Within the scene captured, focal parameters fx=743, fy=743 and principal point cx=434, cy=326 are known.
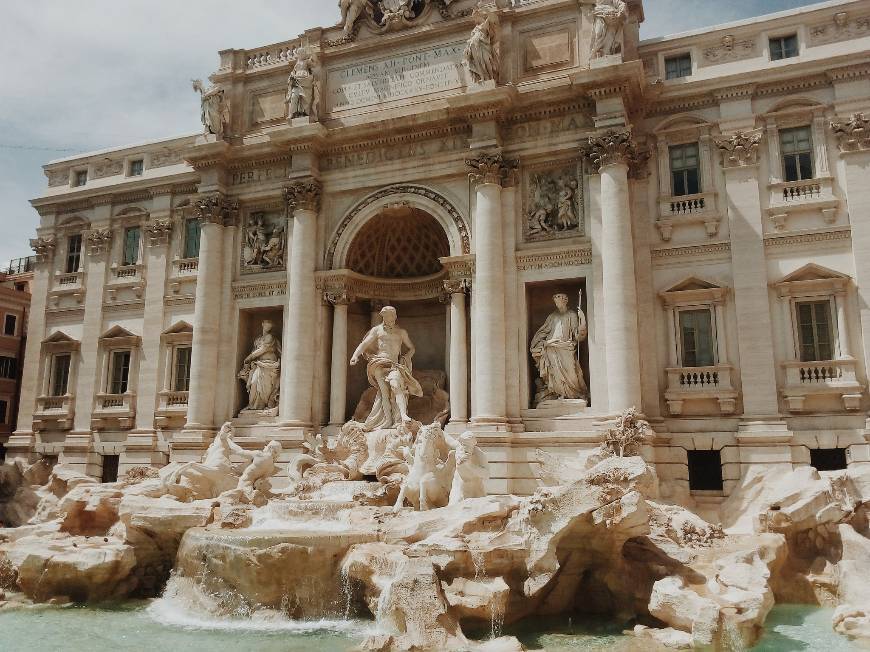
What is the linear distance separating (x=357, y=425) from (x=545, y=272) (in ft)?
21.3

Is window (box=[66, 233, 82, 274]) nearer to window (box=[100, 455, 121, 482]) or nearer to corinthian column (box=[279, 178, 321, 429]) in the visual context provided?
window (box=[100, 455, 121, 482])

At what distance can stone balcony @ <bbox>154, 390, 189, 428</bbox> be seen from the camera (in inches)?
928

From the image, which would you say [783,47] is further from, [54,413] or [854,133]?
[54,413]

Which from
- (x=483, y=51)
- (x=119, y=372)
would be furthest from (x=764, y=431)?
(x=119, y=372)

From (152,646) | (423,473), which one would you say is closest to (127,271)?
(423,473)

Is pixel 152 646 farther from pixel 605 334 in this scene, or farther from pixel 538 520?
pixel 605 334

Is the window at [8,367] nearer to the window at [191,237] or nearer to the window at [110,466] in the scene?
the window at [110,466]

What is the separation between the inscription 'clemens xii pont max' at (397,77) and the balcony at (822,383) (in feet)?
39.2

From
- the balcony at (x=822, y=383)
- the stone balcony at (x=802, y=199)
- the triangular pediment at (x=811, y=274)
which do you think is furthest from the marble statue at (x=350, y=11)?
the balcony at (x=822, y=383)

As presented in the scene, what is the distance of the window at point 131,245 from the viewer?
26.2m

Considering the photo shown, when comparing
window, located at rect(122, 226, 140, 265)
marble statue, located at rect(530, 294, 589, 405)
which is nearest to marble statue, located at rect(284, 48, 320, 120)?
window, located at rect(122, 226, 140, 265)

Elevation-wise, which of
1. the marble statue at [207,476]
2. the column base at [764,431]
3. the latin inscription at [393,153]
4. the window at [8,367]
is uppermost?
the latin inscription at [393,153]

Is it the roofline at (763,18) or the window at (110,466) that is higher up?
the roofline at (763,18)

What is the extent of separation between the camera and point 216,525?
15.3 metres
